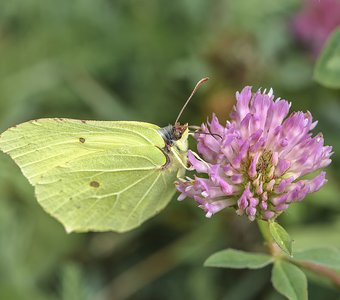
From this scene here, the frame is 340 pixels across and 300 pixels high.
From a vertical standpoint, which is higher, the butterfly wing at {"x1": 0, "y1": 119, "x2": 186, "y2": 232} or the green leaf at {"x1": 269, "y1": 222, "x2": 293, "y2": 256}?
the green leaf at {"x1": 269, "y1": 222, "x2": 293, "y2": 256}

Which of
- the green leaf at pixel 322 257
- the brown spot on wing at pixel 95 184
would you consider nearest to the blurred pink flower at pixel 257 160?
the green leaf at pixel 322 257

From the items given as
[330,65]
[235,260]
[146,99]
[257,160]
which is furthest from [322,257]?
[146,99]

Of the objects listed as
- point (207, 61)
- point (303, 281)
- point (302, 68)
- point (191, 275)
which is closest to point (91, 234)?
point (191, 275)

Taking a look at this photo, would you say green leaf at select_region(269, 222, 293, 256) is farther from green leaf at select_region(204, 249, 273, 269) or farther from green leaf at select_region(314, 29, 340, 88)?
green leaf at select_region(314, 29, 340, 88)

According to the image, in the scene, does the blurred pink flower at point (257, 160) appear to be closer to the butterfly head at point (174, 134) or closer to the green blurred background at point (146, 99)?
the butterfly head at point (174, 134)

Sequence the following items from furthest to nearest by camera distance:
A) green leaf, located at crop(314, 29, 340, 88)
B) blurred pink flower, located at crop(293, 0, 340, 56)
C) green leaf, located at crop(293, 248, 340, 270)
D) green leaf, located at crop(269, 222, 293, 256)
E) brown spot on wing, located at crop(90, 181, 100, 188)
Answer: blurred pink flower, located at crop(293, 0, 340, 56)
green leaf, located at crop(314, 29, 340, 88)
brown spot on wing, located at crop(90, 181, 100, 188)
green leaf, located at crop(293, 248, 340, 270)
green leaf, located at crop(269, 222, 293, 256)

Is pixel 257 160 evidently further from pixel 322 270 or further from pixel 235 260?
pixel 322 270

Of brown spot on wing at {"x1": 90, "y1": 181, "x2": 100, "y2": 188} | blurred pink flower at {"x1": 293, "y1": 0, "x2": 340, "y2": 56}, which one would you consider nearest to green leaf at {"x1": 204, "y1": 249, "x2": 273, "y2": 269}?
brown spot on wing at {"x1": 90, "y1": 181, "x2": 100, "y2": 188}
